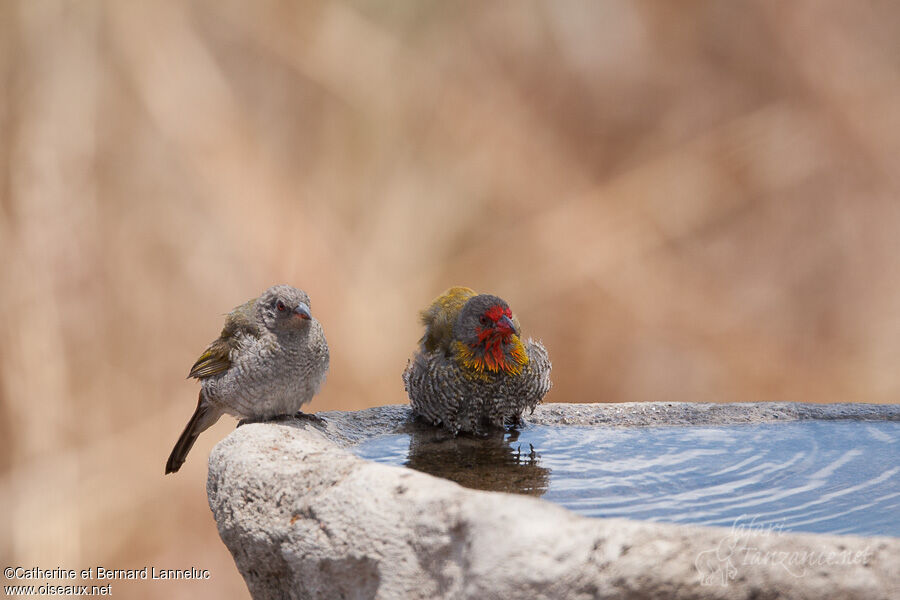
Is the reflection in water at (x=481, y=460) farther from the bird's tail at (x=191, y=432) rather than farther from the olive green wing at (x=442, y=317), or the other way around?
the bird's tail at (x=191, y=432)

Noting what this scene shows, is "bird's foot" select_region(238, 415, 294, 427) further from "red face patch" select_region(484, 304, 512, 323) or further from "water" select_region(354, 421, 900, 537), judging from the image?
"red face patch" select_region(484, 304, 512, 323)

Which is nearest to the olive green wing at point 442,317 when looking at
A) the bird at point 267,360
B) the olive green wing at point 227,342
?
the bird at point 267,360

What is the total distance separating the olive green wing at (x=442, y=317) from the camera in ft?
12.3

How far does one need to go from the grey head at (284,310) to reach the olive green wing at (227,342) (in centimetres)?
6

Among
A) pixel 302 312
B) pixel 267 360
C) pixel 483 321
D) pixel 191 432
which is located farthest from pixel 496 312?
pixel 191 432

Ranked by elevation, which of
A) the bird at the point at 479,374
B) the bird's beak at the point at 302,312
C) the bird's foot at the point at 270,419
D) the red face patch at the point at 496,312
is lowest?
the bird's foot at the point at 270,419

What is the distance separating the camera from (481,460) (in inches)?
127

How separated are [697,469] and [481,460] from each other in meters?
0.72

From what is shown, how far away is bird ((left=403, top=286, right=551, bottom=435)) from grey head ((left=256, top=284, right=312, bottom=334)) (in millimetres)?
580

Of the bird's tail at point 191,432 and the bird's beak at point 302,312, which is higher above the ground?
the bird's beak at point 302,312

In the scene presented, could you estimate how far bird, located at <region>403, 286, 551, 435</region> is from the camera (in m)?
3.58

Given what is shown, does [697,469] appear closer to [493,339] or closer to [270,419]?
[493,339]

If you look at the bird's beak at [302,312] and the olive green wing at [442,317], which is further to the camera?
the olive green wing at [442,317]

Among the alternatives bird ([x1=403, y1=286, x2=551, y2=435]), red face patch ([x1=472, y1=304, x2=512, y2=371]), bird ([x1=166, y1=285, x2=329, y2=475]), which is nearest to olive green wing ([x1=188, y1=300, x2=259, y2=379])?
bird ([x1=166, y1=285, x2=329, y2=475])
